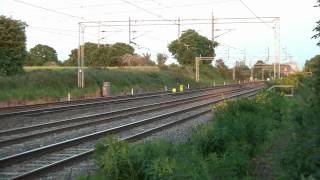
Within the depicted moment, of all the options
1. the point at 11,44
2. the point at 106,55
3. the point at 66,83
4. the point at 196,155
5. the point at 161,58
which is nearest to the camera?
the point at 196,155

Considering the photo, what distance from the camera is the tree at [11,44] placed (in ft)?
157

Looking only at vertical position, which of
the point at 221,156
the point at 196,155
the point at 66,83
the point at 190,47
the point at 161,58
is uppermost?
the point at 190,47

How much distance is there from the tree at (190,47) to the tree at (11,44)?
70.2 metres

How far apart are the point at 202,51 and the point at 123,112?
90376 millimetres

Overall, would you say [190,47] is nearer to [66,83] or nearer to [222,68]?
[222,68]

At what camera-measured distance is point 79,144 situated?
17.9m

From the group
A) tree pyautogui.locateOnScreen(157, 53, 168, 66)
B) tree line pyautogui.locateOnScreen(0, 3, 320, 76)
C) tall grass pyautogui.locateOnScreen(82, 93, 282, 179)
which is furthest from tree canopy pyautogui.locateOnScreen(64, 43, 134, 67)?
tall grass pyautogui.locateOnScreen(82, 93, 282, 179)

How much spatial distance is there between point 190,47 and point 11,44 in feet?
239

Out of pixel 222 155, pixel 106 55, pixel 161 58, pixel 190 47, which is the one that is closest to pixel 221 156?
pixel 222 155

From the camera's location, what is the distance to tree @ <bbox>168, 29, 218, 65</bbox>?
119312 mm

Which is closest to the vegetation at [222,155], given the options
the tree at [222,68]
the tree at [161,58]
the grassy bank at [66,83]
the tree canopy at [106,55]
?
the grassy bank at [66,83]

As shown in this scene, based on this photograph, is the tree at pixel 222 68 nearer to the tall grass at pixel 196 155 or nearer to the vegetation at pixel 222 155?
the tall grass at pixel 196 155

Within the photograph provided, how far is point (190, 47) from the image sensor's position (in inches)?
4680

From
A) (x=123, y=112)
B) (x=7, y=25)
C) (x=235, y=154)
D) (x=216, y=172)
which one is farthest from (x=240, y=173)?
(x=7, y=25)
